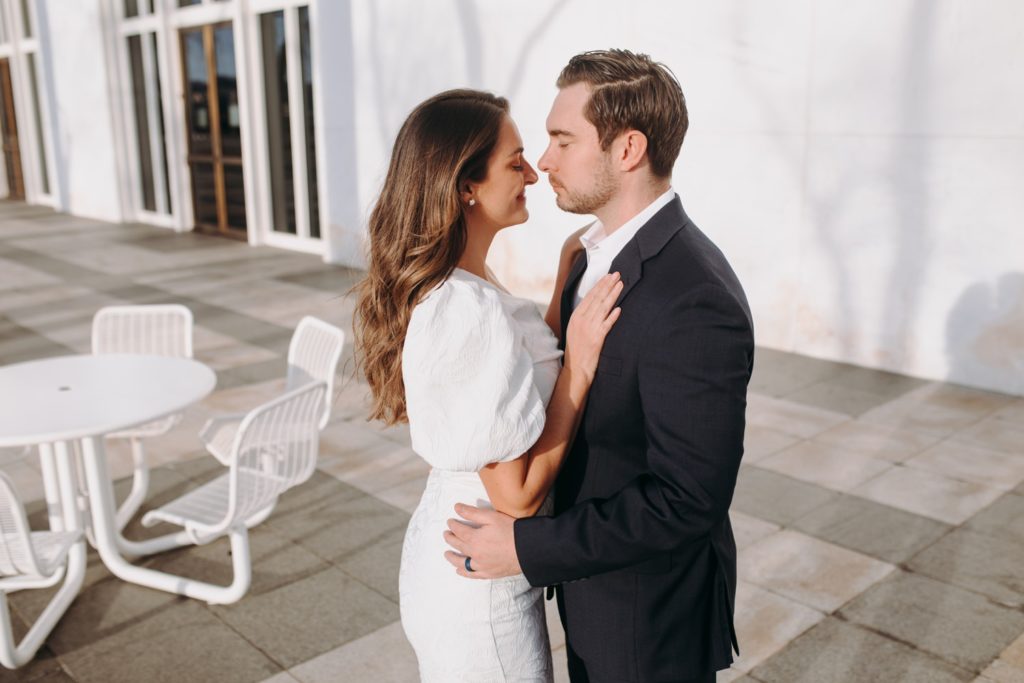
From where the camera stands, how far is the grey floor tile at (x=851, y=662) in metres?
2.97

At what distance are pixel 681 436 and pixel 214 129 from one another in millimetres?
13527

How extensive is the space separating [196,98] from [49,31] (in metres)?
5.22

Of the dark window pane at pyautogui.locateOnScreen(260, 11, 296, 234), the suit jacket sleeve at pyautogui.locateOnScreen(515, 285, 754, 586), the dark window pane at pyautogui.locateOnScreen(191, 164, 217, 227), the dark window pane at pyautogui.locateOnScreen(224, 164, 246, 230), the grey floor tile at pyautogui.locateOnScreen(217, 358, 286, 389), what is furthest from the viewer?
the dark window pane at pyautogui.locateOnScreen(191, 164, 217, 227)

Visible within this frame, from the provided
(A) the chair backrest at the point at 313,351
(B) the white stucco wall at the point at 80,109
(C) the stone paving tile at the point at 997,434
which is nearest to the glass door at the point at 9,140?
(B) the white stucco wall at the point at 80,109

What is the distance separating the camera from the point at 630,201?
5.38ft

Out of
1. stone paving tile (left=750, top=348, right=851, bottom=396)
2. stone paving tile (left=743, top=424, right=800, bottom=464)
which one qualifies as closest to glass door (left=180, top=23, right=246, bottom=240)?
stone paving tile (left=750, top=348, right=851, bottom=396)

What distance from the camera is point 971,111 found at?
228 inches

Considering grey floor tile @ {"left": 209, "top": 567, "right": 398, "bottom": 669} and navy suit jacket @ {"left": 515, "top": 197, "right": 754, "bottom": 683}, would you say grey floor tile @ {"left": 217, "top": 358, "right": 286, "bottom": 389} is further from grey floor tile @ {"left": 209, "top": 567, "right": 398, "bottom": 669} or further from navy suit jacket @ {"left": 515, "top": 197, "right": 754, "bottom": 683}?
navy suit jacket @ {"left": 515, "top": 197, "right": 754, "bottom": 683}

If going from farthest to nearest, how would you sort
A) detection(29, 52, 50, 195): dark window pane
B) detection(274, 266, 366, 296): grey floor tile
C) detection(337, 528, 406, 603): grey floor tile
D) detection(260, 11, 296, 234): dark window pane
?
detection(29, 52, 50, 195): dark window pane < detection(260, 11, 296, 234): dark window pane < detection(274, 266, 366, 296): grey floor tile < detection(337, 528, 406, 603): grey floor tile

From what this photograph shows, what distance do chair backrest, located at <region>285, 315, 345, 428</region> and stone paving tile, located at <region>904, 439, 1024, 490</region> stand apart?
3.06m

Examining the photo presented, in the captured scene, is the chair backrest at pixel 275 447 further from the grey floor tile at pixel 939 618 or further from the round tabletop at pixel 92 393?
the grey floor tile at pixel 939 618

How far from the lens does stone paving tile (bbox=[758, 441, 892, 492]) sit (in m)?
4.62

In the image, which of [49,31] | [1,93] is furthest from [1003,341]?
[1,93]

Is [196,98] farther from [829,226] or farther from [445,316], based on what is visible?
[445,316]
